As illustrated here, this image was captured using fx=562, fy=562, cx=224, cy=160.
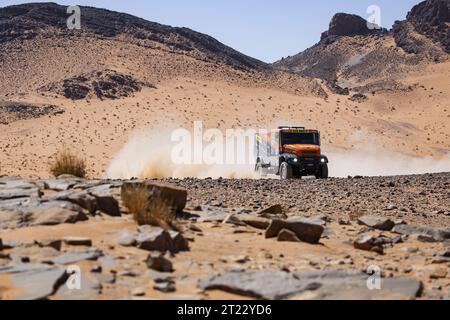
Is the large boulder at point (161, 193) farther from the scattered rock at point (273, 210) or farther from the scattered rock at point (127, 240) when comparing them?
the scattered rock at point (273, 210)

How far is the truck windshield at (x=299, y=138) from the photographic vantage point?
2481cm

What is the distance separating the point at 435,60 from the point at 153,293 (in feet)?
308

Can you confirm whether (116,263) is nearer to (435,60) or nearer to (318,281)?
(318,281)

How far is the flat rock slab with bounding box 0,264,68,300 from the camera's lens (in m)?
5.61

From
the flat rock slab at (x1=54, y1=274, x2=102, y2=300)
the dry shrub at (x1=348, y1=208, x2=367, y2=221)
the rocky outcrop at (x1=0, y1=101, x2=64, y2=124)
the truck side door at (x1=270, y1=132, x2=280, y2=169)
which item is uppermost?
the rocky outcrop at (x1=0, y1=101, x2=64, y2=124)

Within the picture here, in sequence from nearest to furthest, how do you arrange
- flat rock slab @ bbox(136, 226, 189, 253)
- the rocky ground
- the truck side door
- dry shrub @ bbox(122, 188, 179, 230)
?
the rocky ground, flat rock slab @ bbox(136, 226, 189, 253), dry shrub @ bbox(122, 188, 179, 230), the truck side door

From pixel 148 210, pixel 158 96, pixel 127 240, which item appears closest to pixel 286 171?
pixel 148 210

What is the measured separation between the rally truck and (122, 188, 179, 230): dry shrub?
14912mm

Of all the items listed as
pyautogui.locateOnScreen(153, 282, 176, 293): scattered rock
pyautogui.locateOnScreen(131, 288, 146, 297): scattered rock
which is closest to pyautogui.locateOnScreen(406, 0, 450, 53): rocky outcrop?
pyautogui.locateOnScreen(153, 282, 176, 293): scattered rock

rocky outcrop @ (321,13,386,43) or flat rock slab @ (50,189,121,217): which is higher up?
rocky outcrop @ (321,13,386,43)

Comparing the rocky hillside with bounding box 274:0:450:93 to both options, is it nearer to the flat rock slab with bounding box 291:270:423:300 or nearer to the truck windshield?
the truck windshield

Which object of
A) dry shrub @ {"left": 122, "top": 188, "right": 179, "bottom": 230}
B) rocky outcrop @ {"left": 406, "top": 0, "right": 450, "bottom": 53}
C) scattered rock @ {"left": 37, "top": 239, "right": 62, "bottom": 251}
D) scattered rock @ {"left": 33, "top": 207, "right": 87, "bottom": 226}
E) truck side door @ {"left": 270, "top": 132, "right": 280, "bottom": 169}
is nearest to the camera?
scattered rock @ {"left": 37, "top": 239, "right": 62, "bottom": 251}

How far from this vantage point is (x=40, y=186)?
11.6 m

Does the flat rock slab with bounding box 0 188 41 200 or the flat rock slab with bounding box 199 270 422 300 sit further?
the flat rock slab with bounding box 0 188 41 200
